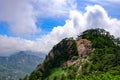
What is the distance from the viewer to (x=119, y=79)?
15512 centimetres

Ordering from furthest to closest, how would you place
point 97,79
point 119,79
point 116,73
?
point 116,73 < point 97,79 < point 119,79

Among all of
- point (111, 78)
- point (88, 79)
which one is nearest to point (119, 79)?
point (111, 78)

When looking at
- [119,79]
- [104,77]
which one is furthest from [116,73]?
[119,79]

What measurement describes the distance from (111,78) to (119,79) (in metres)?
8.92

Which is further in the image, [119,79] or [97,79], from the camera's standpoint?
[97,79]

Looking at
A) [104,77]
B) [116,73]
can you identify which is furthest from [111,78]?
[116,73]

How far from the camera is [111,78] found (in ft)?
536

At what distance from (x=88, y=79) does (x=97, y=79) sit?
7.91 meters

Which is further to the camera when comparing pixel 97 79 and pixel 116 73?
pixel 116 73

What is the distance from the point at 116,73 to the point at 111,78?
68.6ft

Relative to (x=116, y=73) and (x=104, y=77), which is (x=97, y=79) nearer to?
(x=104, y=77)

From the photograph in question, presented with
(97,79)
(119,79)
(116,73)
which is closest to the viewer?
(119,79)

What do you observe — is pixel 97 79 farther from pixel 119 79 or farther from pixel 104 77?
pixel 119 79

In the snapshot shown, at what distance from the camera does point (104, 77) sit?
171 meters
